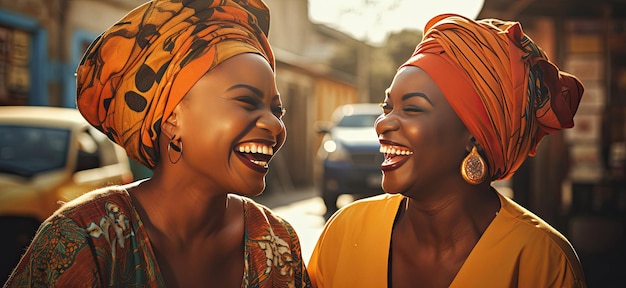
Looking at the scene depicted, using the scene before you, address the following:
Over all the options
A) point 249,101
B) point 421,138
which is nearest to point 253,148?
point 249,101

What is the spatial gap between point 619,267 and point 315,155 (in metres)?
15.0

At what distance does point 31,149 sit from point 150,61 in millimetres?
4194

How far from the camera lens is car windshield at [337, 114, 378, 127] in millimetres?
13203

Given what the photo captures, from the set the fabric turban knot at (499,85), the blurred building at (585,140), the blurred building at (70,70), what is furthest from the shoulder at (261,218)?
the blurred building at (585,140)

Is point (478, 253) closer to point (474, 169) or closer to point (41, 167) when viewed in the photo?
point (474, 169)

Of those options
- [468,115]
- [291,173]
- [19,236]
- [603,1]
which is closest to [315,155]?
[291,173]

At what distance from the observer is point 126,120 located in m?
2.48

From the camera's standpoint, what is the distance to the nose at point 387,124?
2.77 m

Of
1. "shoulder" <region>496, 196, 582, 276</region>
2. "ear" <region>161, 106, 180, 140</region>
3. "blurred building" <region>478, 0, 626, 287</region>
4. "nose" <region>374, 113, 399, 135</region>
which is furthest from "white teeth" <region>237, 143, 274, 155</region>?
"blurred building" <region>478, 0, 626, 287</region>

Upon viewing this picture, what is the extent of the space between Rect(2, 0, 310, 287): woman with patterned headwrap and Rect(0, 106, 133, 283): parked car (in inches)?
135

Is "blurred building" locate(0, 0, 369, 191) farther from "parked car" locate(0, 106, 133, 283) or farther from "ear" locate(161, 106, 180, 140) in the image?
"ear" locate(161, 106, 180, 140)

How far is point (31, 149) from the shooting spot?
6.11 metres

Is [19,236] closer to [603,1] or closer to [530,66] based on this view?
[530,66]

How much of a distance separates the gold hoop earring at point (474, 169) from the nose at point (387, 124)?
13.0 inches
